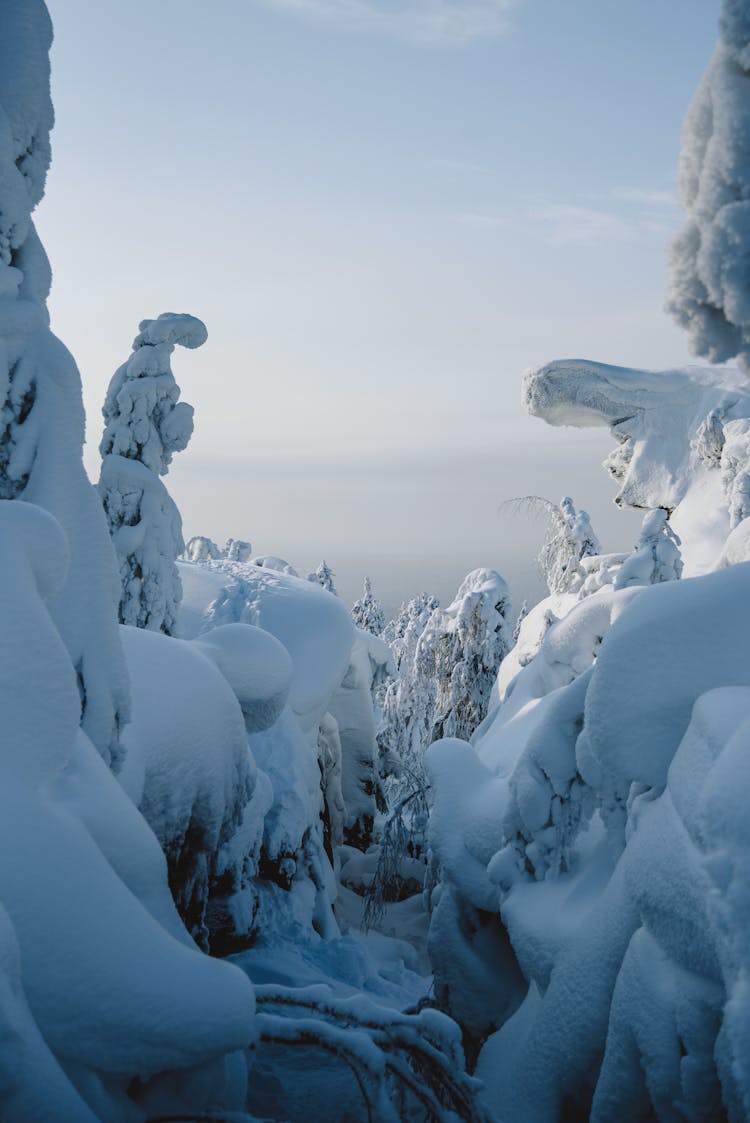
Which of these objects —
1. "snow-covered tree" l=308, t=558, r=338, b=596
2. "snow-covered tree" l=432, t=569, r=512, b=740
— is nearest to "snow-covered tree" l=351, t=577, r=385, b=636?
"snow-covered tree" l=308, t=558, r=338, b=596

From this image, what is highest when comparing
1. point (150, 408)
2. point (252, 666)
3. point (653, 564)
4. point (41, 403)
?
point (150, 408)

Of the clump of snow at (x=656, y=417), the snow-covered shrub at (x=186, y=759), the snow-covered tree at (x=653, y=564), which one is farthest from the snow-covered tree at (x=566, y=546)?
the snow-covered shrub at (x=186, y=759)

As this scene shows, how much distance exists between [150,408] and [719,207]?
23.2 feet

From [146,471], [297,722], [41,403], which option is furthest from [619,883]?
[146,471]

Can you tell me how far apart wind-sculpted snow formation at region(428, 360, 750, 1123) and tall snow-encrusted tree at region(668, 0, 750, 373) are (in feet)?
4.41

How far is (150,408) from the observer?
9852mm

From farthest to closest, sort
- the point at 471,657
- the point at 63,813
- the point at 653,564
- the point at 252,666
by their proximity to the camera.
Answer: the point at 471,657
the point at 653,564
the point at 252,666
the point at 63,813

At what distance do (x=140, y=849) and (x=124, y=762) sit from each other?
1.33 m

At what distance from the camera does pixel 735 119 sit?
415 centimetres

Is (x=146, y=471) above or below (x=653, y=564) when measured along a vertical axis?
above

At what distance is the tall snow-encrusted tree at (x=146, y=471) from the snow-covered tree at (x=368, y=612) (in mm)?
18373

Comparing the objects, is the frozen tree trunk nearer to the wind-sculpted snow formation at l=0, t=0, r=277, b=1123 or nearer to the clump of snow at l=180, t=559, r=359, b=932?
the wind-sculpted snow formation at l=0, t=0, r=277, b=1123

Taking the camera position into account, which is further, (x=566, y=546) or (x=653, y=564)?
(x=566, y=546)

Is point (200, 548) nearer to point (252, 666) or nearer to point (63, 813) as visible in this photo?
point (252, 666)
